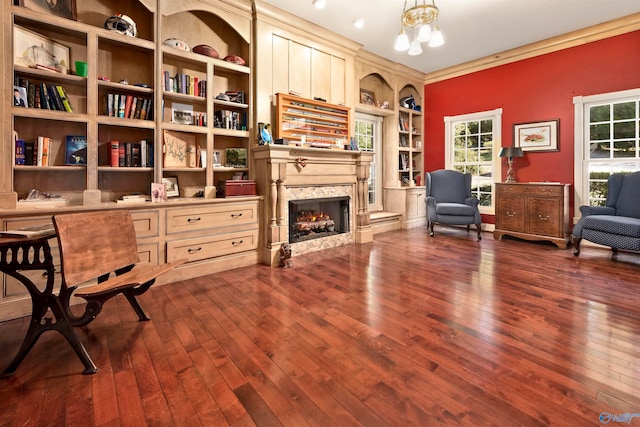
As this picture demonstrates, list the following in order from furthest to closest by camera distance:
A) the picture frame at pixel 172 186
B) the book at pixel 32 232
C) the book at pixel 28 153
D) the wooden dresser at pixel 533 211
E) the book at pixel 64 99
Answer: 1. the wooden dresser at pixel 533 211
2. the picture frame at pixel 172 186
3. the book at pixel 64 99
4. the book at pixel 28 153
5. the book at pixel 32 232

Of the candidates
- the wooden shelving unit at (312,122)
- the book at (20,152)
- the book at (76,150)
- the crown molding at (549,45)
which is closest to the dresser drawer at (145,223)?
the book at (76,150)

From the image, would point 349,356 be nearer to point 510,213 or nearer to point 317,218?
point 317,218

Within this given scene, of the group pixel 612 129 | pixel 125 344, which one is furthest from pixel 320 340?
pixel 612 129

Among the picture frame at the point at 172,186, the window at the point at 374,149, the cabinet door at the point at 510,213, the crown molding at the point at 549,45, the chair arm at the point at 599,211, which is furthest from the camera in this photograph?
the window at the point at 374,149

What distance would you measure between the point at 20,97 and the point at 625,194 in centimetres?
649

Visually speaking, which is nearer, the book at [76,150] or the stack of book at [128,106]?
the book at [76,150]

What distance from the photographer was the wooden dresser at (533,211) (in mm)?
4605

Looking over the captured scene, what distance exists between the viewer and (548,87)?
16.7 ft

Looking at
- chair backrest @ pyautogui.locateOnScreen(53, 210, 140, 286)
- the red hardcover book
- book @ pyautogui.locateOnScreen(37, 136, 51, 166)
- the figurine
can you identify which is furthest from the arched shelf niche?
chair backrest @ pyautogui.locateOnScreen(53, 210, 140, 286)

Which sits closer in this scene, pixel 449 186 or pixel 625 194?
pixel 625 194

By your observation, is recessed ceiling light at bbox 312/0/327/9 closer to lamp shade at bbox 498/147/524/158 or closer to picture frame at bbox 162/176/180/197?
picture frame at bbox 162/176/180/197

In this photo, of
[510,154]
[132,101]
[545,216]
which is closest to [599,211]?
[545,216]

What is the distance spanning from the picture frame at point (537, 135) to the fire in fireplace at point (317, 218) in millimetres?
3130

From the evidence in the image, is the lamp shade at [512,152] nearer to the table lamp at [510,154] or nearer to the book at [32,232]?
the table lamp at [510,154]
